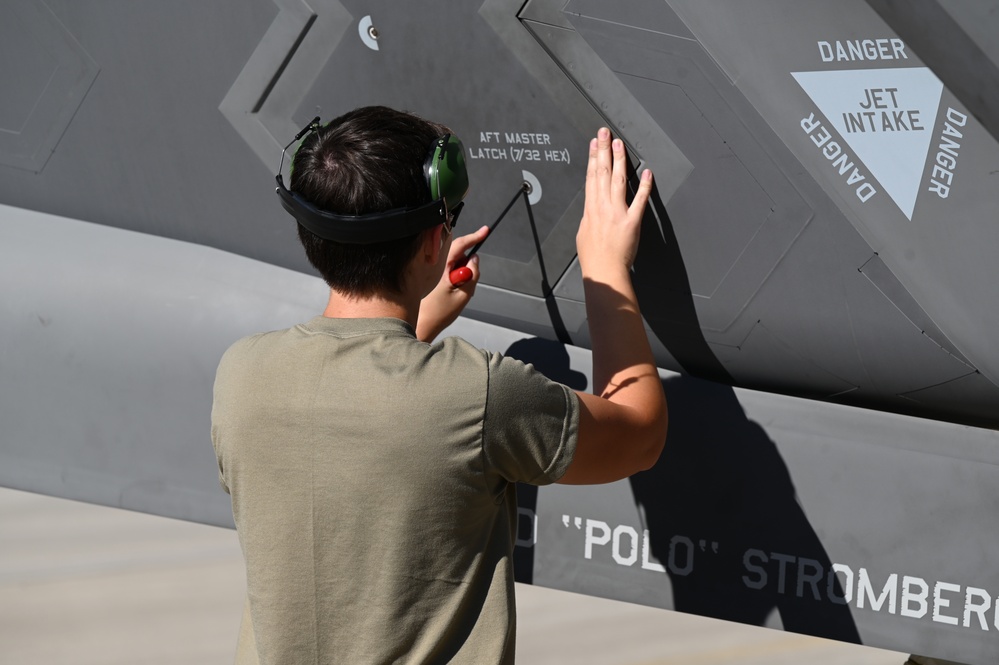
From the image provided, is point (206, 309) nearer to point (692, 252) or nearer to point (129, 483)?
point (129, 483)

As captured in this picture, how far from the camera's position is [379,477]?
1066mm

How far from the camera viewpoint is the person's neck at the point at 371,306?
114 cm

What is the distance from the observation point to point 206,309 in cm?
191

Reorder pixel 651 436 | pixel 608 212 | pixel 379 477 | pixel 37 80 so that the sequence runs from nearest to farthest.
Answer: pixel 379 477, pixel 651 436, pixel 608 212, pixel 37 80

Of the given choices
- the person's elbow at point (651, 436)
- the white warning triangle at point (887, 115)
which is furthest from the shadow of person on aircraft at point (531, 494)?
the white warning triangle at point (887, 115)

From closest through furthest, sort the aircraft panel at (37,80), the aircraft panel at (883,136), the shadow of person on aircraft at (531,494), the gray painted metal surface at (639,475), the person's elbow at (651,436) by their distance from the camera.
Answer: the person's elbow at (651,436)
the aircraft panel at (883,136)
the gray painted metal surface at (639,475)
the shadow of person on aircraft at (531,494)
the aircraft panel at (37,80)

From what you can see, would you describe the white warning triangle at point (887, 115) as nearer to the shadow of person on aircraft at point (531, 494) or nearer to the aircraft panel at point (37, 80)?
the shadow of person on aircraft at point (531, 494)

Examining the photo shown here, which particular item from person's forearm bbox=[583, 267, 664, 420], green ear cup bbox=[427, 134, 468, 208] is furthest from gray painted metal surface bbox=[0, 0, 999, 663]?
green ear cup bbox=[427, 134, 468, 208]

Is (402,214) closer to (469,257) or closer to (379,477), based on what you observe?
(379,477)

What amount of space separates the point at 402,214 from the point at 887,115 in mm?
755

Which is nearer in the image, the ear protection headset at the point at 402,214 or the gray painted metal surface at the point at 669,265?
the ear protection headset at the point at 402,214

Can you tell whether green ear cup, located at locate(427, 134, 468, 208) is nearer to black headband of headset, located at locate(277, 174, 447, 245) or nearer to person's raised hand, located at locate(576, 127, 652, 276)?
black headband of headset, located at locate(277, 174, 447, 245)

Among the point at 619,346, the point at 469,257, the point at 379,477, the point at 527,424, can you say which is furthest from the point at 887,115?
the point at 379,477

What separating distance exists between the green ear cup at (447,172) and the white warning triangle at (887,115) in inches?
23.5
